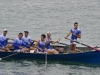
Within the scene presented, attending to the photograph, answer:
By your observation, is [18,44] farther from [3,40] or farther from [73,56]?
[73,56]

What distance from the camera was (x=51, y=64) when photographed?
2994 centimetres

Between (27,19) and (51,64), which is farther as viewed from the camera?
(27,19)

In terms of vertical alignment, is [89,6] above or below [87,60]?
above

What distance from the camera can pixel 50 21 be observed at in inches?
1766

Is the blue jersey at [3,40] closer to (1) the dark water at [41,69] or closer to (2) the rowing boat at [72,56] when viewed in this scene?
(2) the rowing boat at [72,56]

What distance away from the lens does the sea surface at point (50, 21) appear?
96.3 feet

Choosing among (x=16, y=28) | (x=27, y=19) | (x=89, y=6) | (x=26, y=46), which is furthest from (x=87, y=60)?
(x=89, y=6)

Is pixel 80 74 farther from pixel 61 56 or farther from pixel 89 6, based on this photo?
pixel 89 6

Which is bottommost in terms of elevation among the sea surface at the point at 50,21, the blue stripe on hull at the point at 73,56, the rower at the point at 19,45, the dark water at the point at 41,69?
the dark water at the point at 41,69

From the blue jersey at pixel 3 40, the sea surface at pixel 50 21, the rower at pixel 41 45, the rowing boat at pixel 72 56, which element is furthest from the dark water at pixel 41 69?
the blue jersey at pixel 3 40

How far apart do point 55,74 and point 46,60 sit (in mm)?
2283

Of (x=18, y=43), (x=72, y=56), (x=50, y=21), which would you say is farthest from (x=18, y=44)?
(x=50, y=21)

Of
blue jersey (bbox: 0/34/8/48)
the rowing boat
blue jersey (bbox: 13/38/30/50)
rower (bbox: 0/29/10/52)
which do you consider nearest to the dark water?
the rowing boat

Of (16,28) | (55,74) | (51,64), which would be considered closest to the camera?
(55,74)
